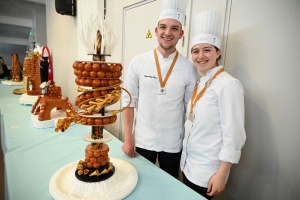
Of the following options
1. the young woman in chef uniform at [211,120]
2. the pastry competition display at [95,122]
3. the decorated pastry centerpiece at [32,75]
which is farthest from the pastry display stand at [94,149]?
the decorated pastry centerpiece at [32,75]

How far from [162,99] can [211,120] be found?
14.3 inches

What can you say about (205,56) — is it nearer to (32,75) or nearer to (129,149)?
(129,149)

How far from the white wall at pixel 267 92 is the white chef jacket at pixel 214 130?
0.78ft

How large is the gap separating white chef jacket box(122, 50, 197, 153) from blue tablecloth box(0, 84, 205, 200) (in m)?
0.19

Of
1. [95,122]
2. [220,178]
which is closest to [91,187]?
[95,122]

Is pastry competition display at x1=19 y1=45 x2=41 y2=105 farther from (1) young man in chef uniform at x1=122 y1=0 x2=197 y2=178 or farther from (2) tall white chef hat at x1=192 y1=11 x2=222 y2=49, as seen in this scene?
(2) tall white chef hat at x1=192 y1=11 x2=222 y2=49

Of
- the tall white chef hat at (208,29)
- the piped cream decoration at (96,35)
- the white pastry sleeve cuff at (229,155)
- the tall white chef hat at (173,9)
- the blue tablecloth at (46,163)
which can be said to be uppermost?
the tall white chef hat at (173,9)

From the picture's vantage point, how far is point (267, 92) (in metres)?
0.99

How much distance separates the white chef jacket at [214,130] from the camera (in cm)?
84

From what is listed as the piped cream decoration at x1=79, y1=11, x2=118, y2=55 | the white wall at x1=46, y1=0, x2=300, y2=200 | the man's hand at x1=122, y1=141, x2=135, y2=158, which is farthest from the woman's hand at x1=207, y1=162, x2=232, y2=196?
the piped cream decoration at x1=79, y1=11, x2=118, y2=55

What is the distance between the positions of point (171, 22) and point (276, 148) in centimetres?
92

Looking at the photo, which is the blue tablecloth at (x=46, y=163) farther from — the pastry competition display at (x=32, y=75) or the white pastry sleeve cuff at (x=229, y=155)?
the pastry competition display at (x=32, y=75)

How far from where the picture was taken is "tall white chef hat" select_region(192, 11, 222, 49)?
3.13 ft

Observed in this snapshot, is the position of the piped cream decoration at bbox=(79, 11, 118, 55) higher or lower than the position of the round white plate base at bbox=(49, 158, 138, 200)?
higher
